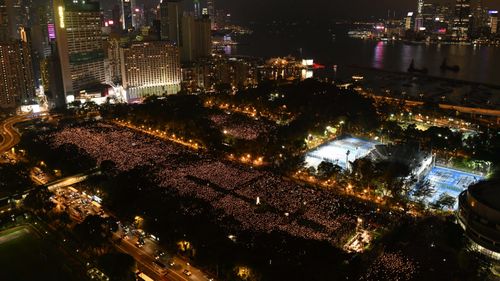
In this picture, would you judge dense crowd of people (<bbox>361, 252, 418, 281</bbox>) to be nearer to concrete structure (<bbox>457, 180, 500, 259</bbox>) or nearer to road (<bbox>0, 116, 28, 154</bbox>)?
concrete structure (<bbox>457, 180, 500, 259</bbox>)

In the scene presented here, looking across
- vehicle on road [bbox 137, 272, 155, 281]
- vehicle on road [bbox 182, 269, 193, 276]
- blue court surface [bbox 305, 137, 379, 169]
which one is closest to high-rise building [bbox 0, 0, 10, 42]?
blue court surface [bbox 305, 137, 379, 169]

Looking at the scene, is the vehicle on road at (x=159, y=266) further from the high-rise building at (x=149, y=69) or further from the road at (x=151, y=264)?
the high-rise building at (x=149, y=69)

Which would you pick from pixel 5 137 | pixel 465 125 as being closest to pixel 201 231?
pixel 5 137

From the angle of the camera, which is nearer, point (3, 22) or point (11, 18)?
point (3, 22)

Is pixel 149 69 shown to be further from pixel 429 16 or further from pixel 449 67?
pixel 429 16

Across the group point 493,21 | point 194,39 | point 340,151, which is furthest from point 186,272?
point 493,21

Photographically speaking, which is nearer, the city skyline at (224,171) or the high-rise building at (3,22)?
the city skyline at (224,171)

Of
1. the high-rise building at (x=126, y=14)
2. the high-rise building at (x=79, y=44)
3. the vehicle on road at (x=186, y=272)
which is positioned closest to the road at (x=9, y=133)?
the high-rise building at (x=79, y=44)

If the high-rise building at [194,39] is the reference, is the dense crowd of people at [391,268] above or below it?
below
